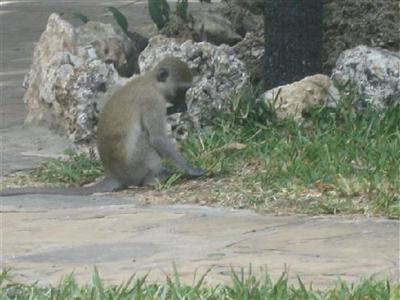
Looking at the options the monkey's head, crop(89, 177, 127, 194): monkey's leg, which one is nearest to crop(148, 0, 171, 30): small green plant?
the monkey's head

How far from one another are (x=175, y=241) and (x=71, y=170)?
2.44m

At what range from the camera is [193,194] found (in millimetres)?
8805

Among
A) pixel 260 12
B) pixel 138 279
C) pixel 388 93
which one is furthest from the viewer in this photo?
pixel 260 12

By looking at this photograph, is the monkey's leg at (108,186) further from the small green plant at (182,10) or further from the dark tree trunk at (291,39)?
the small green plant at (182,10)

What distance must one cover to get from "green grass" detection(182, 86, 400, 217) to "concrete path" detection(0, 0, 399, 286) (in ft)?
1.09

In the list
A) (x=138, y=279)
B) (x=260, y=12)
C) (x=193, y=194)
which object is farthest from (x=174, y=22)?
(x=138, y=279)

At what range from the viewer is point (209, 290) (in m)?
6.02

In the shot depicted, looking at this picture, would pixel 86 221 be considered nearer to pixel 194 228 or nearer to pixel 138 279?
pixel 194 228

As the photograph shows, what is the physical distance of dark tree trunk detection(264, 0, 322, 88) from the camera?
10.7 metres

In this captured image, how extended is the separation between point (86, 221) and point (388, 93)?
3138 mm

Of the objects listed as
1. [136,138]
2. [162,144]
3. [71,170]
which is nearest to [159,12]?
[71,170]

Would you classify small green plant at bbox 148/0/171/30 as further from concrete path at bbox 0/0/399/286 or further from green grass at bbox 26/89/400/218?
concrete path at bbox 0/0/399/286

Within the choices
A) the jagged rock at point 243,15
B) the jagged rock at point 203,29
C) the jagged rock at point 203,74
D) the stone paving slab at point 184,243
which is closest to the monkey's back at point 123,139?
the stone paving slab at point 184,243

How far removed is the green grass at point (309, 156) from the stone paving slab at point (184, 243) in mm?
327
